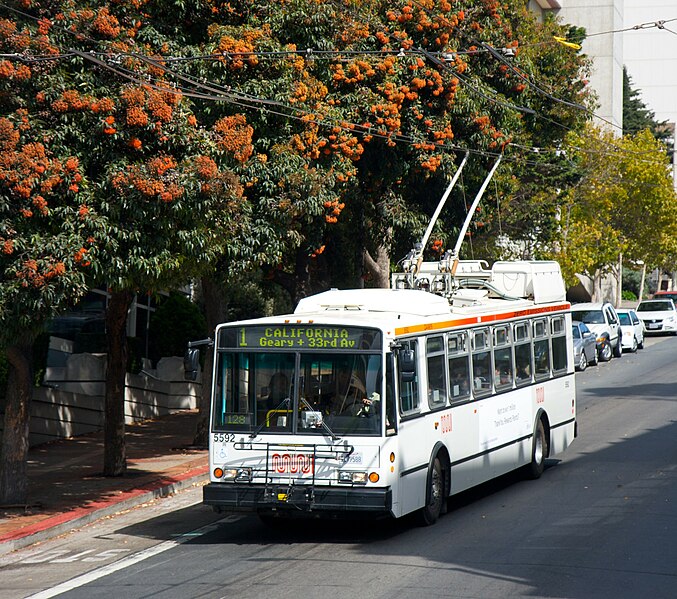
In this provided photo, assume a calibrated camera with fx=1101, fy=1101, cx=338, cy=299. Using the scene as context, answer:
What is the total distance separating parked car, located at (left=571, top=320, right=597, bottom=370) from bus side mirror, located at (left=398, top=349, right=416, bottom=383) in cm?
2282

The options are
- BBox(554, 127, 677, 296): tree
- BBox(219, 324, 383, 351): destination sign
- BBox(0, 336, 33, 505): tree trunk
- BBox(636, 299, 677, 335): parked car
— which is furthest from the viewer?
BBox(636, 299, 677, 335): parked car

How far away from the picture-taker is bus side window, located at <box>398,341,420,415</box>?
1260 centimetres

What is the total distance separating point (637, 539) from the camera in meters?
12.4

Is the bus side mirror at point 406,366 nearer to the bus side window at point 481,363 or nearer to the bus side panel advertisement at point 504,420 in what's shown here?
the bus side window at point 481,363

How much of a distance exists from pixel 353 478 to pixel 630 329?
3093cm

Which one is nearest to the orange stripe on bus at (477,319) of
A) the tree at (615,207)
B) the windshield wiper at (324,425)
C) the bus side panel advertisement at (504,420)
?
the bus side panel advertisement at (504,420)

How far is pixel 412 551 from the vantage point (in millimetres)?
11961

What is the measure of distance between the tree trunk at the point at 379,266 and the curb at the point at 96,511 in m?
9.23

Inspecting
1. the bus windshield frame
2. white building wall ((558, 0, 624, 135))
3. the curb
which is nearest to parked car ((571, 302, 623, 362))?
the curb

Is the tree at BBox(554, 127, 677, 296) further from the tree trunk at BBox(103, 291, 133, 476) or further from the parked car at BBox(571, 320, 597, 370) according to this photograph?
the tree trunk at BBox(103, 291, 133, 476)

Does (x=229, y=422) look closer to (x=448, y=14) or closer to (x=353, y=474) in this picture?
(x=353, y=474)

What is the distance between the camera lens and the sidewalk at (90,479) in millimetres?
14461

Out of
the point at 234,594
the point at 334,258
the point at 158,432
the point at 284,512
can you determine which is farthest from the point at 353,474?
the point at 334,258

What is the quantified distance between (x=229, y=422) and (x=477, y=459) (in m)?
4.06
